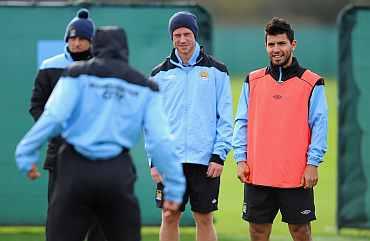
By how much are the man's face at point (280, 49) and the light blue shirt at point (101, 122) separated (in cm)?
173

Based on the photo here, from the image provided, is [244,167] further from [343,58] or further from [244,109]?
[343,58]

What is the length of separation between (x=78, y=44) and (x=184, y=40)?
3.14ft

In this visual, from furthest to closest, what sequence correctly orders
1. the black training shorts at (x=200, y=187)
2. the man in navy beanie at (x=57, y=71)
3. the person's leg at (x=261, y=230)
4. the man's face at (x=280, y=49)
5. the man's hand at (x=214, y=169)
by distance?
the black training shorts at (x=200, y=187) → the man's hand at (x=214, y=169) → the person's leg at (x=261, y=230) → the man's face at (x=280, y=49) → the man in navy beanie at (x=57, y=71)

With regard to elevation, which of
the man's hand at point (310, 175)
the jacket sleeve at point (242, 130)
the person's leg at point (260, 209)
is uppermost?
the jacket sleeve at point (242, 130)

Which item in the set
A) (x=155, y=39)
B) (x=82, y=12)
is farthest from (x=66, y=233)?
(x=155, y=39)

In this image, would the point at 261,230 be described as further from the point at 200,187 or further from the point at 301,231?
the point at 200,187

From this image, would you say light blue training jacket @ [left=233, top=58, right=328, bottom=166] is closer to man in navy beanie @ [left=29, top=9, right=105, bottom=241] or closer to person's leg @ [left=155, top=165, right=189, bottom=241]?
person's leg @ [left=155, top=165, right=189, bottom=241]

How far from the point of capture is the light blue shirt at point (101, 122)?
663cm

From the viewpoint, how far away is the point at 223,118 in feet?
28.0

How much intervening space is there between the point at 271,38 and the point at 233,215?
4725 millimetres

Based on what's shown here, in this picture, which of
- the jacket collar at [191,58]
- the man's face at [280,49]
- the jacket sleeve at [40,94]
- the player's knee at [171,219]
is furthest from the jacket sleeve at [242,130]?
the jacket sleeve at [40,94]

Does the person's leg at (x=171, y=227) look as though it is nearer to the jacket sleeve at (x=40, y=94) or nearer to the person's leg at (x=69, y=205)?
the jacket sleeve at (x=40, y=94)

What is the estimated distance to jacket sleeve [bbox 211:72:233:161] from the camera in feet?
27.9

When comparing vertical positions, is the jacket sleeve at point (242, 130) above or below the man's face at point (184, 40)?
below
